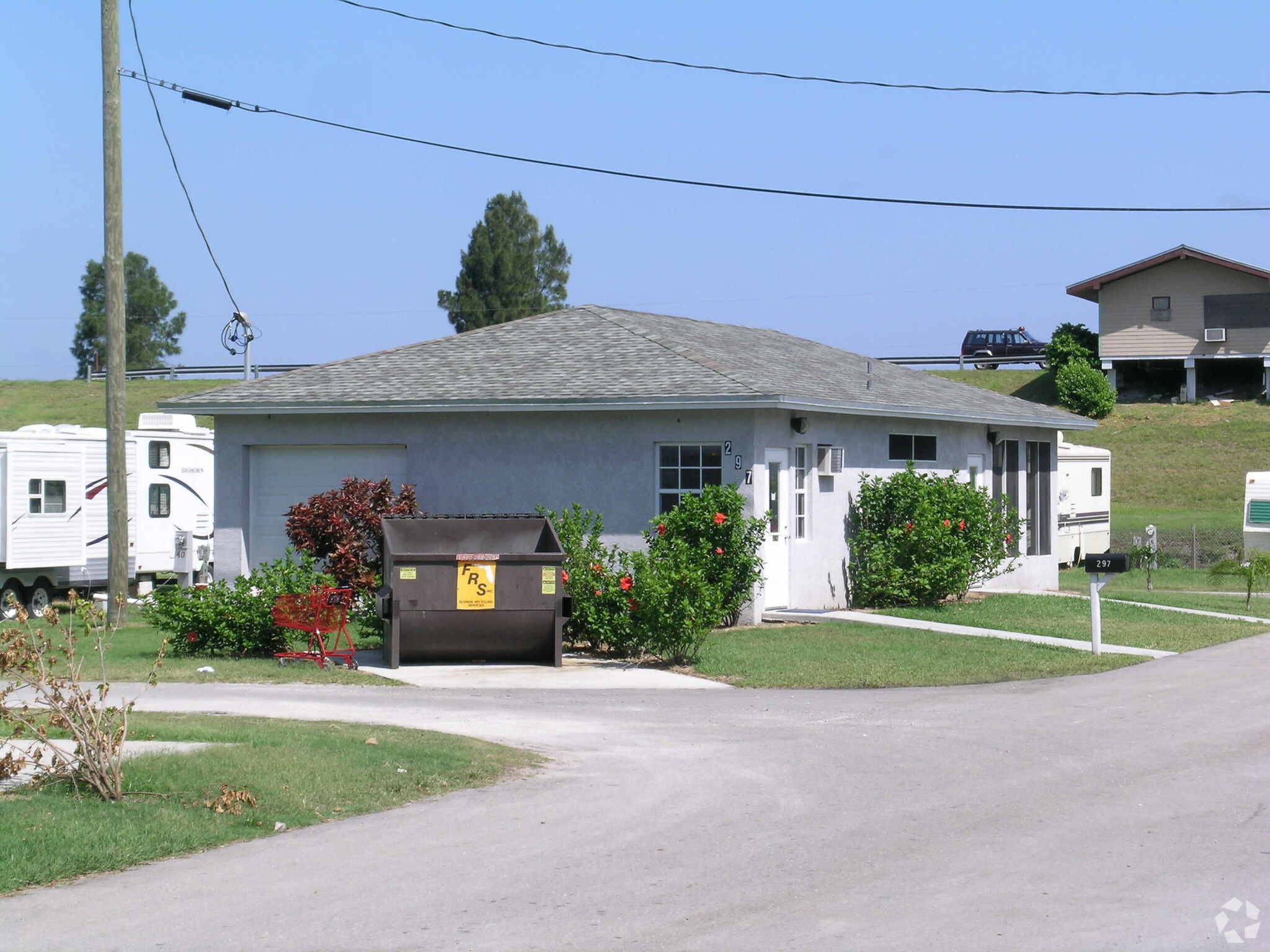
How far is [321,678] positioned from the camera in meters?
14.3

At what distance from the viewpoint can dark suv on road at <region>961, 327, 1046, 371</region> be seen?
62.1m

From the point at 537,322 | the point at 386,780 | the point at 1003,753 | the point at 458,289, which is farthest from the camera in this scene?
the point at 458,289

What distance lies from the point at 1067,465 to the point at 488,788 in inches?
980

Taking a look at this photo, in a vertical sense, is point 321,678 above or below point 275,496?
below

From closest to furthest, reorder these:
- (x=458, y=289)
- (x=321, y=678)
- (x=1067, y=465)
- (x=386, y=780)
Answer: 1. (x=386, y=780)
2. (x=321, y=678)
3. (x=1067, y=465)
4. (x=458, y=289)

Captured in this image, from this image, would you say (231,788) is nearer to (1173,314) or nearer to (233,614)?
(233,614)

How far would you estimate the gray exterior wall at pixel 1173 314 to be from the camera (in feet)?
168

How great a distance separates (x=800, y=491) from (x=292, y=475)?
7.08 meters

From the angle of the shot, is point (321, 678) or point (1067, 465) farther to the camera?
point (1067, 465)

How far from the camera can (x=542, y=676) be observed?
14695 mm

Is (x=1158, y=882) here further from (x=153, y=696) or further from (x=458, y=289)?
(x=458, y=289)

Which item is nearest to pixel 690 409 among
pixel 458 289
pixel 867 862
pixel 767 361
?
pixel 767 361

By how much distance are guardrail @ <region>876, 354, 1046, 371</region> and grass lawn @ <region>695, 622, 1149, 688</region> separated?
4316 centimetres

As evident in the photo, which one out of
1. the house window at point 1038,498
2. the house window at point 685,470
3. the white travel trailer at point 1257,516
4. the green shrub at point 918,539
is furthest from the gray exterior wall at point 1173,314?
the house window at point 685,470
